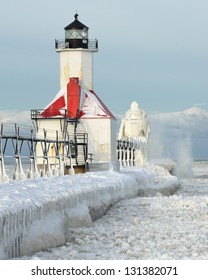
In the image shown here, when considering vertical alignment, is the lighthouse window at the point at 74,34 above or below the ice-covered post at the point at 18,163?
above

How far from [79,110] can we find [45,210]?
2510 centimetres

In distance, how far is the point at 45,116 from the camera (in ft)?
123

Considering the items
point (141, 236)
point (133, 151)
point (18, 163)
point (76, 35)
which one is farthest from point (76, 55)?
point (141, 236)

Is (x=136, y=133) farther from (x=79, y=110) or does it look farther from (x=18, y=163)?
(x=18, y=163)

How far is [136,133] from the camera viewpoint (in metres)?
50.7

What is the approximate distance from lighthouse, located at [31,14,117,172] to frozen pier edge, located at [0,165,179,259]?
16.7 metres

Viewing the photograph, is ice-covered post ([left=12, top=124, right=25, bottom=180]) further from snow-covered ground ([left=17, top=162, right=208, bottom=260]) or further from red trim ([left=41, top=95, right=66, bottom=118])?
red trim ([left=41, top=95, right=66, bottom=118])

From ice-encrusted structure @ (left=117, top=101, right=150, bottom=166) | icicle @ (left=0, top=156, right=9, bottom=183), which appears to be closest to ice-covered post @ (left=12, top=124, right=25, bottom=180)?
icicle @ (left=0, top=156, right=9, bottom=183)

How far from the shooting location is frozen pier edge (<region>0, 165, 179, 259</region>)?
11211mm

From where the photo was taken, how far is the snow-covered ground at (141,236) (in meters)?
12.0

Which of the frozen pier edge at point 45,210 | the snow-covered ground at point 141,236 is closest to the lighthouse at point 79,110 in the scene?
the frozen pier edge at point 45,210

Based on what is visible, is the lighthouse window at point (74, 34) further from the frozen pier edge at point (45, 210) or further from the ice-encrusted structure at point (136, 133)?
the frozen pier edge at point (45, 210)

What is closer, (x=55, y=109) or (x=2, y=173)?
(x=2, y=173)
